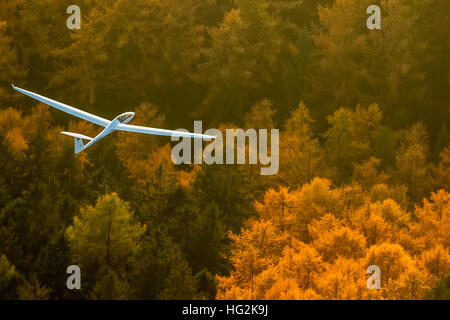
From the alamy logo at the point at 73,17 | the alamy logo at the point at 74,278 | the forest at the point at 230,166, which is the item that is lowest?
the alamy logo at the point at 74,278

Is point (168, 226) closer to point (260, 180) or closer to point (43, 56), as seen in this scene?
point (260, 180)

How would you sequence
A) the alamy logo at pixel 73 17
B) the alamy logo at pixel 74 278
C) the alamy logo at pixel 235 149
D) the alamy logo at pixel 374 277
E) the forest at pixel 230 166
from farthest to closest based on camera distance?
the alamy logo at pixel 73 17 → the alamy logo at pixel 235 149 → the forest at pixel 230 166 → the alamy logo at pixel 374 277 → the alamy logo at pixel 74 278

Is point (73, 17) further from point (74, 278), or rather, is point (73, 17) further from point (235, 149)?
point (74, 278)

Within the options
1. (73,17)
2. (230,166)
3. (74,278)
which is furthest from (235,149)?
(73,17)

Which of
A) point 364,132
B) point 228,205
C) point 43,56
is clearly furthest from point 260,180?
point 43,56

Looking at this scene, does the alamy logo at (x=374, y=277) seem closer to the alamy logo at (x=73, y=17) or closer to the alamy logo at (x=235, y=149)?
the alamy logo at (x=235, y=149)

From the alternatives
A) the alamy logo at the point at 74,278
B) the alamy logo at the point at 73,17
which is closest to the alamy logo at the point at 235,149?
the alamy logo at the point at 73,17
